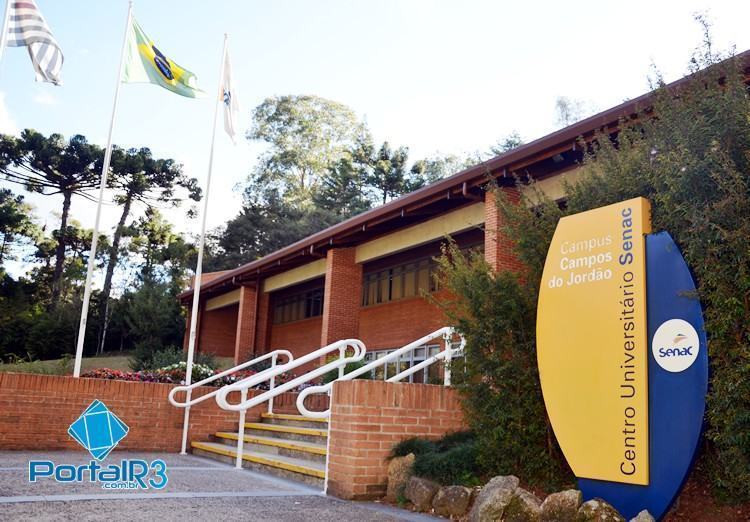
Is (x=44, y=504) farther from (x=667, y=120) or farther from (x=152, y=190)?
(x=152, y=190)

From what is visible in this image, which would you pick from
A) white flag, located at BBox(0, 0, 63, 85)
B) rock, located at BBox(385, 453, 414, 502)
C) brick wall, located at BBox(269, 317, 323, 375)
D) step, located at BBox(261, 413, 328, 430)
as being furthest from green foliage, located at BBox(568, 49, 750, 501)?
brick wall, located at BBox(269, 317, 323, 375)

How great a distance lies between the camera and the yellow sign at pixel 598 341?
4.67 m

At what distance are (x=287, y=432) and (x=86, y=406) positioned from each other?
134 inches

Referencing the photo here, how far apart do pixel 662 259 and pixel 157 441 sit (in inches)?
339

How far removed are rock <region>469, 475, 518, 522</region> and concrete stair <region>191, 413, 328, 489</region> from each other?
232cm

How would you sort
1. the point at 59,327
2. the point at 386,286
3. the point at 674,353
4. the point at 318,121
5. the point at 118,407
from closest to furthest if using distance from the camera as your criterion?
the point at 674,353 → the point at 118,407 → the point at 386,286 → the point at 59,327 → the point at 318,121

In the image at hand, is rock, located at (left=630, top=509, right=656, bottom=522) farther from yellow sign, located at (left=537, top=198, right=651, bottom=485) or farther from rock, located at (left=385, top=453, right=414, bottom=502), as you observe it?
rock, located at (left=385, top=453, right=414, bottom=502)

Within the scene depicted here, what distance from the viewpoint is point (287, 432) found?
31.0 feet

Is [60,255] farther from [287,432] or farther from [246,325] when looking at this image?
[287,432]

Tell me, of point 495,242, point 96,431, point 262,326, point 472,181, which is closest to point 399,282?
point 472,181

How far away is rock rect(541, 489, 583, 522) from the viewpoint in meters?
4.41

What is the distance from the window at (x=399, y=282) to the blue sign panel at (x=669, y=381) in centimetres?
1266

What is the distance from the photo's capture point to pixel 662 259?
4.73 meters

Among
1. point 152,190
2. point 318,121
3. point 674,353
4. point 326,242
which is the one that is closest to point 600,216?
point 674,353
